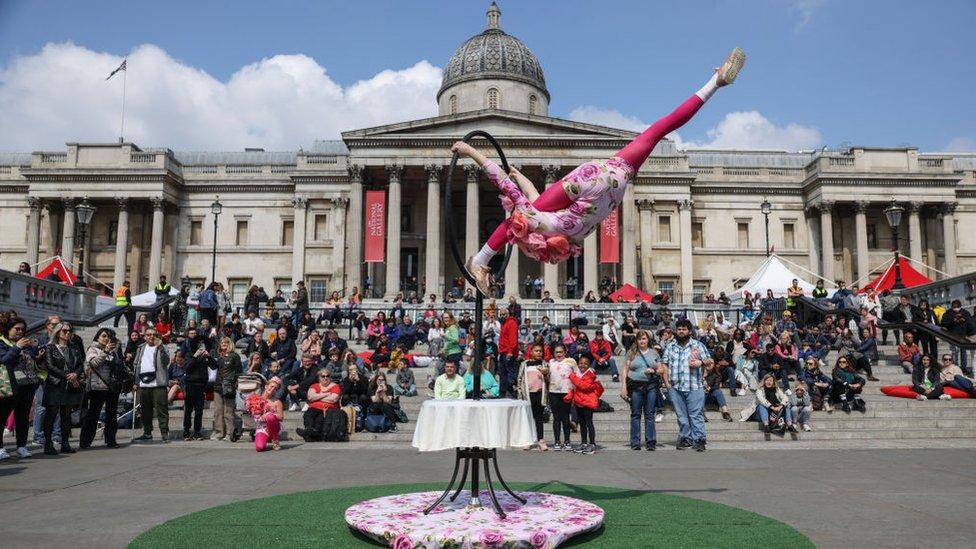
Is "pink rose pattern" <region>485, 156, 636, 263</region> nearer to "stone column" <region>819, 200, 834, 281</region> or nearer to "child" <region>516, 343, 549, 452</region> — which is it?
"child" <region>516, 343, 549, 452</region>

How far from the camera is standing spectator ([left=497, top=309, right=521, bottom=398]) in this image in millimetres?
16250

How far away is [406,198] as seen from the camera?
167 feet

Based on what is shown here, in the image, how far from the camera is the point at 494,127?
44531 millimetres

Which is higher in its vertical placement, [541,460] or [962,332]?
[962,332]

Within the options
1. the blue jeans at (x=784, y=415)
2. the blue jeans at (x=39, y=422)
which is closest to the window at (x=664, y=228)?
the blue jeans at (x=784, y=415)

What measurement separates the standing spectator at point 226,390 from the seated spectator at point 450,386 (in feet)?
13.3

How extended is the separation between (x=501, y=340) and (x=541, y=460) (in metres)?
4.87

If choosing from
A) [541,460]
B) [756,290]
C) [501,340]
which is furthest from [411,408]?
[756,290]

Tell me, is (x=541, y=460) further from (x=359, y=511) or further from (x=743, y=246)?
(x=743, y=246)

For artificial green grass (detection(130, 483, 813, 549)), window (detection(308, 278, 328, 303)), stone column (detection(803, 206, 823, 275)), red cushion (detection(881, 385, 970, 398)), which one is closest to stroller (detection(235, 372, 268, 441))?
artificial green grass (detection(130, 483, 813, 549))

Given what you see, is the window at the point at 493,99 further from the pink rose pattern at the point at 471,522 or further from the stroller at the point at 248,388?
the pink rose pattern at the point at 471,522

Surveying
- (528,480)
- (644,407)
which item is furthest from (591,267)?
(528,480)

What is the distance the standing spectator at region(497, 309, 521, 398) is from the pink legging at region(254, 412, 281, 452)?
507cm

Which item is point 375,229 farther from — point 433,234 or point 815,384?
point 815,384
